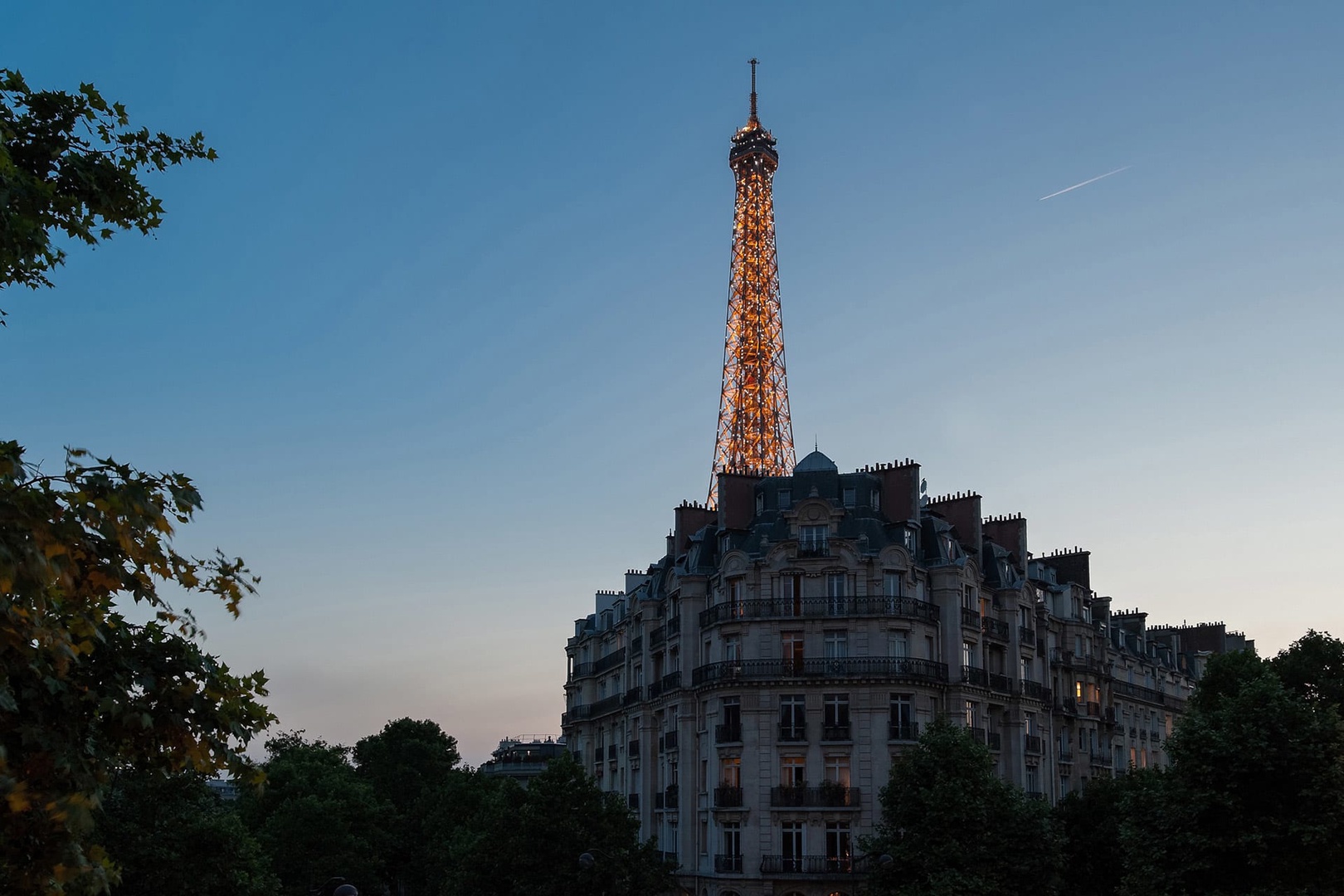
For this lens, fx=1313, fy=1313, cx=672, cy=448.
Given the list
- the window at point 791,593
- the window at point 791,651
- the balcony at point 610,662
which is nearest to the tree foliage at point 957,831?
the window at point 791,651

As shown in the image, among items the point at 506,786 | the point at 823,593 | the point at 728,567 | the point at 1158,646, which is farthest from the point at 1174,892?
the point at 1158,646

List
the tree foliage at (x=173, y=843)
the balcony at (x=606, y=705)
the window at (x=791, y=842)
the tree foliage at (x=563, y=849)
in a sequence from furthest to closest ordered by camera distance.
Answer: the balcony at (x=606, y=705)
the window at (x=791, y=842)
the tree foliage at (x=563, y=849)
the tree foliage at (x=173, y=843)

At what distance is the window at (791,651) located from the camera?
171ft

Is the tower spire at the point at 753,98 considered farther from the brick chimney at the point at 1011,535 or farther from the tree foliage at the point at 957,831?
the tree foliage at the point at 957,831

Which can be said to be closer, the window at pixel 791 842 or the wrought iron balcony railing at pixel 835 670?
the window at pixel 791 842

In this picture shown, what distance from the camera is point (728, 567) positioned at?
54.3m

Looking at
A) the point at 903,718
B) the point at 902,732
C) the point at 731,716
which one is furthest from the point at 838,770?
the point at 731,716

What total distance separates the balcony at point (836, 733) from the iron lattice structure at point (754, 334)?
142ft

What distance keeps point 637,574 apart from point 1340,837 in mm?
42141

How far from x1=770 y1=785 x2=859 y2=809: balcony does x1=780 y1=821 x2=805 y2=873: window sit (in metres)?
0.76

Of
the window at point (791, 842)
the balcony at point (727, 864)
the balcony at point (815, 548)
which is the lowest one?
the balcony at point (727, 864)

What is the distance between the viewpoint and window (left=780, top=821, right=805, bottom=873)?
165 feet

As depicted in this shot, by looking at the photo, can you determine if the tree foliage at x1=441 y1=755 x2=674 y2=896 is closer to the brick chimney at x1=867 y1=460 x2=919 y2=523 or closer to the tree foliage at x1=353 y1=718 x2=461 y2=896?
the brick chimney at x1=867 y1=460 x2=919 y2=523

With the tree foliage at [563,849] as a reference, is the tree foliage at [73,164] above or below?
above
